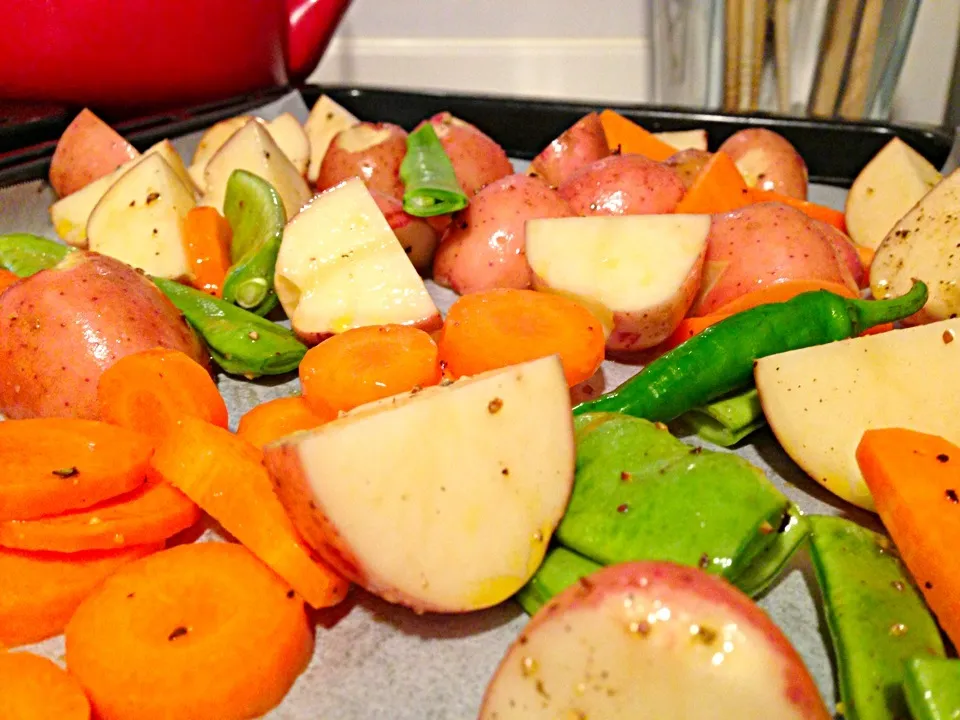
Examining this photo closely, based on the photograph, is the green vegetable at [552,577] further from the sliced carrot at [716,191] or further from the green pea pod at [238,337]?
the sliced carrot at [716,191]

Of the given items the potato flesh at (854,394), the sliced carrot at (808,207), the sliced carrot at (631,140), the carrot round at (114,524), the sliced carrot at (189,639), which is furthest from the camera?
the sliced carrot at (631,140)

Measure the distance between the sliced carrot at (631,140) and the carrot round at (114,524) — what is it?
137 cm

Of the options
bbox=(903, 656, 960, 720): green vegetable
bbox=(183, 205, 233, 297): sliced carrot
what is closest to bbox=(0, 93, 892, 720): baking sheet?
bbox=(903, 656, 960, 720): green vegetable

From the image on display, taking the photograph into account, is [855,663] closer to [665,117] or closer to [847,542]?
[847,542]

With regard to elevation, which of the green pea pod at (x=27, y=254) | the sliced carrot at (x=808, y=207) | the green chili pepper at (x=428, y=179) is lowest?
Answer: the sliced carrot at (x=808, y=207)

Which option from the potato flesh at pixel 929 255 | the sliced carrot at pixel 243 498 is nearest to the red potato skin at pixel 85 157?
the sliced carrot at pixel 243 498

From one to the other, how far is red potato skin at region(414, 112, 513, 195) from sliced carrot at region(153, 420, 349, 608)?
0.92 meters

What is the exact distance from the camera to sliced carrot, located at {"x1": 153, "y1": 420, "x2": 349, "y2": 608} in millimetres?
861

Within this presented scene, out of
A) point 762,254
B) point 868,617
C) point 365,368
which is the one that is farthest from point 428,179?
point 868,617

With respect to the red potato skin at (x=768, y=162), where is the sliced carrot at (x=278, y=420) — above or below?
above

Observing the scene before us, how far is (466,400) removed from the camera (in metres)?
0.84

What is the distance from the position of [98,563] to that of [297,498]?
296mm

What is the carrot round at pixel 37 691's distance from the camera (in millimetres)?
731

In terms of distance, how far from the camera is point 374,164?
1664mm
